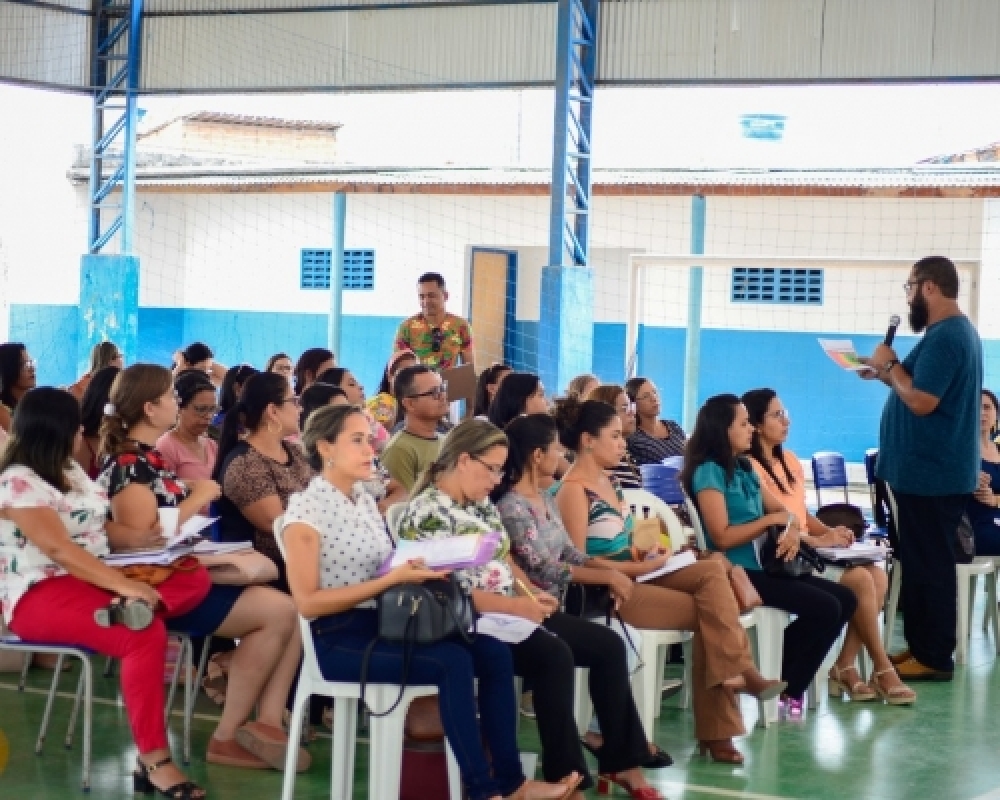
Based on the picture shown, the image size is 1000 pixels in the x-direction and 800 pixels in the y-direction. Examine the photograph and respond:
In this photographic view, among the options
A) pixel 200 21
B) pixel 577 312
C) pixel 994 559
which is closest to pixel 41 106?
pixel 200 21

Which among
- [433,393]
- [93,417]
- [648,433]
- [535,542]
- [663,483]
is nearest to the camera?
[535,542]

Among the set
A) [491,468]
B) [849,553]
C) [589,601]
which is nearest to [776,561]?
[849,553]

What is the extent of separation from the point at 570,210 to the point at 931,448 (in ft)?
16.9

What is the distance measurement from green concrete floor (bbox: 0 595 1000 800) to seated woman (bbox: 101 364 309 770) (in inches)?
Result: 3.9

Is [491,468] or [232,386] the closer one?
[491,468]

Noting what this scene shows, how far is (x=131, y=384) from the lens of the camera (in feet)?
15.9

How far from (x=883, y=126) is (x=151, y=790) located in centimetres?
2094

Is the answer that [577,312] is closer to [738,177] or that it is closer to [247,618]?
[738,177]

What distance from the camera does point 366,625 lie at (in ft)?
14.0

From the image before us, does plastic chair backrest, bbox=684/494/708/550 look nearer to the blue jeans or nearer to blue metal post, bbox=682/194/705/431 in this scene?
the blue jeans

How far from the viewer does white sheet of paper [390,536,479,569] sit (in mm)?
4102

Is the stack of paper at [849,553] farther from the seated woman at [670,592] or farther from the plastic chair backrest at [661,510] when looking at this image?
the seated woman at [670,592]

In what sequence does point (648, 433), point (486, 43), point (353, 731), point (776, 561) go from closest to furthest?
point (353, 731) < point (776, 561) < point (648, 433) < point (486, 43)

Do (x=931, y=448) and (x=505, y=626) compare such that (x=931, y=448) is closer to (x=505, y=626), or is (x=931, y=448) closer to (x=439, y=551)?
(x=505, y=626)
